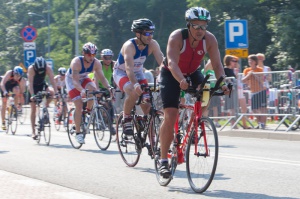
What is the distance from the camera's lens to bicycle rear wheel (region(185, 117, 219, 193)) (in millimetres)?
7758

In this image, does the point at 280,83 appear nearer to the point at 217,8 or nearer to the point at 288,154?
the point at 288,154

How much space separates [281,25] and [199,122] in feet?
94.1

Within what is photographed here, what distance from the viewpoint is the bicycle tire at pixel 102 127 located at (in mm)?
13508

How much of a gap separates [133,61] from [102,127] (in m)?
3.58

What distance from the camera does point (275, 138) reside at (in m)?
16.1

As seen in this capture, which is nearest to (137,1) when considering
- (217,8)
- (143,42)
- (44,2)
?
(217,8)

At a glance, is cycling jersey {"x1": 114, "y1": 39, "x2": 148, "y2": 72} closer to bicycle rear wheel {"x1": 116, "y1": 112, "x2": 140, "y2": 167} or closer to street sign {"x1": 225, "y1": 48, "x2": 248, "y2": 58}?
bicycle rear wheel {"x1": 116, "y1": 112, "x2": 140, "y2": 167}

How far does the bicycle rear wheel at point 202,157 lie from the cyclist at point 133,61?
1873 mm

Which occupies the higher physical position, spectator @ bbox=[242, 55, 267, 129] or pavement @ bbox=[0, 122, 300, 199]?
spectator @ bbox=[242, 55, 267, 129]

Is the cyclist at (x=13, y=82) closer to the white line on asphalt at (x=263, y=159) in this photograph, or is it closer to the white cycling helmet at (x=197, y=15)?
the white line on asphalt at (x=263, y=159)

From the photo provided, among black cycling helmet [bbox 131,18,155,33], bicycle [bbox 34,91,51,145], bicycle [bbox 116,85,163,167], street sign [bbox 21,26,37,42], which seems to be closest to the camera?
bicycle [bbox 116,85,163,167]

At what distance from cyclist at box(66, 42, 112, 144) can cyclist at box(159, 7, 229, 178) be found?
5.16 m

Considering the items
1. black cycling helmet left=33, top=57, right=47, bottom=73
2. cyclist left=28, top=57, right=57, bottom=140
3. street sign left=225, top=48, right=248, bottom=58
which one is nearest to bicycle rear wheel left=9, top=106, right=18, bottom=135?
cyclist left=28, top=57, right=57, bottom=140

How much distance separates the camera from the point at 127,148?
10711 mm
